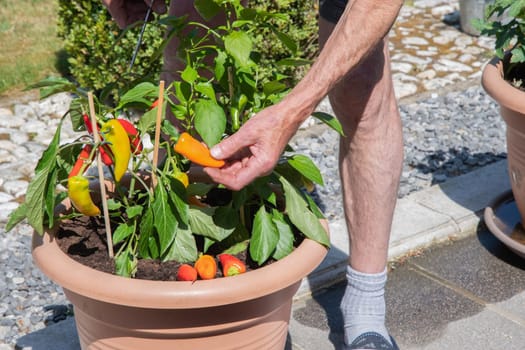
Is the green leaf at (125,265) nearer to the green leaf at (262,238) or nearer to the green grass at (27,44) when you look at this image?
the green leaf at (262,238)

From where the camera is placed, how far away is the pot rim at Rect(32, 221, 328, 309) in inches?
68.6

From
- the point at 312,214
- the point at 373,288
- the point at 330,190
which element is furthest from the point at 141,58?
the point at 312,214

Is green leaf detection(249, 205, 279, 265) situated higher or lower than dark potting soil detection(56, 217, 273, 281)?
higher

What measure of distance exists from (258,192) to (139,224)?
315 millimetres

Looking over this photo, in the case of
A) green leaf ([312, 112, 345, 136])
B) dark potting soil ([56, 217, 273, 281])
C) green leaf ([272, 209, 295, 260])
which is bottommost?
dark potting soil ([56, 217, 273, 281])

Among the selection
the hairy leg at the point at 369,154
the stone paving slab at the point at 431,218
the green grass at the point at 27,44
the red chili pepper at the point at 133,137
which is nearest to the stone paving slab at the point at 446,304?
the stone paving slab at the point at 431,218

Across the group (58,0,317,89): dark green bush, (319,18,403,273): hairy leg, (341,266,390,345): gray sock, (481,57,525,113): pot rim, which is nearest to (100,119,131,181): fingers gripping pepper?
(319,18,403,273): hairy leg

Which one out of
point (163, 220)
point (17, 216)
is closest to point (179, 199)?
point (163, 220)

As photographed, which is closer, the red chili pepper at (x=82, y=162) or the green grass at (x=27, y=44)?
the red chili pepper at (x=82, y=162)

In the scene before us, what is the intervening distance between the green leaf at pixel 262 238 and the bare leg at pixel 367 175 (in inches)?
22.9

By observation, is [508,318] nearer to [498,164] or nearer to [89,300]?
[498,164]

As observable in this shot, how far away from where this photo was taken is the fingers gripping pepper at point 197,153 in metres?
1.81

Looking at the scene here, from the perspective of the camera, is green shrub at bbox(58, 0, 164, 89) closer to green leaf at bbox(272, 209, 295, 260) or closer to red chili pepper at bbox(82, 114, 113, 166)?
red chili pepper at bbox(82, 114, 113, 166)

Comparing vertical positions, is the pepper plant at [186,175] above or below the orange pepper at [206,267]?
above
